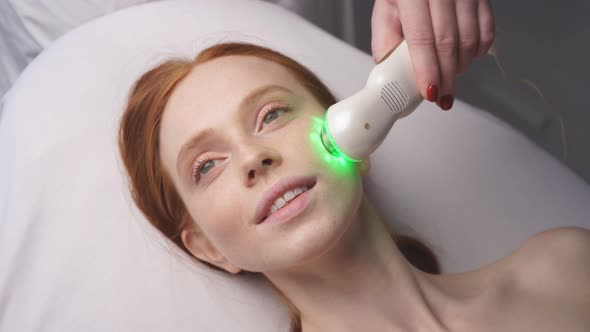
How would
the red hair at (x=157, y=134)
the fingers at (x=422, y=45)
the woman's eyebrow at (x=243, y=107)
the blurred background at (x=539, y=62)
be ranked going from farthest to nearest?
the blurred background at (x=539, y=62) < the red hair at (x=157, y=134) < the woman's eyebrow at (x=243, y=107) < the fingers at (x=422, y=45)

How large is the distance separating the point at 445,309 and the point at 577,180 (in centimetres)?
51

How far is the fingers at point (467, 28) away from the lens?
1023 millimetres

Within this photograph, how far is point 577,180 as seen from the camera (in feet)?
4.86

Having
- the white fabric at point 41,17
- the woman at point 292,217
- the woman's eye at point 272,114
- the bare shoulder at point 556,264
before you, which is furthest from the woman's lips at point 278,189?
the white fabric at point 41,17

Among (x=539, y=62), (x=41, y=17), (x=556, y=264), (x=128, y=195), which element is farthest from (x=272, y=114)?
(x=539, y=62)

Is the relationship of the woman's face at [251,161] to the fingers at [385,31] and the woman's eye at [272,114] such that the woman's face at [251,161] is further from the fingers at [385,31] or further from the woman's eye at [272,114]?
the fingers at [385,31]

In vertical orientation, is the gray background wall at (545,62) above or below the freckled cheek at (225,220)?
below

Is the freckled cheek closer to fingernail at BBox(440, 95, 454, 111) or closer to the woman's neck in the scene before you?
the woman's neck

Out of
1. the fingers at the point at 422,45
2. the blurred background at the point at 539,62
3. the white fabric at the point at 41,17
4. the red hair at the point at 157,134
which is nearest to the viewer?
the fingers at the point at 422,45

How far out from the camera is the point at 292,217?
39.4 inches

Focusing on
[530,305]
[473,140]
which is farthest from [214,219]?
[473,140]

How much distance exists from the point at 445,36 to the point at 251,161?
A: 34 centimetres

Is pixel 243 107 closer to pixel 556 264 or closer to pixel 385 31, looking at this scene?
pixel 385 31

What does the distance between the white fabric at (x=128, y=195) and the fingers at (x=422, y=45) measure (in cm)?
47
